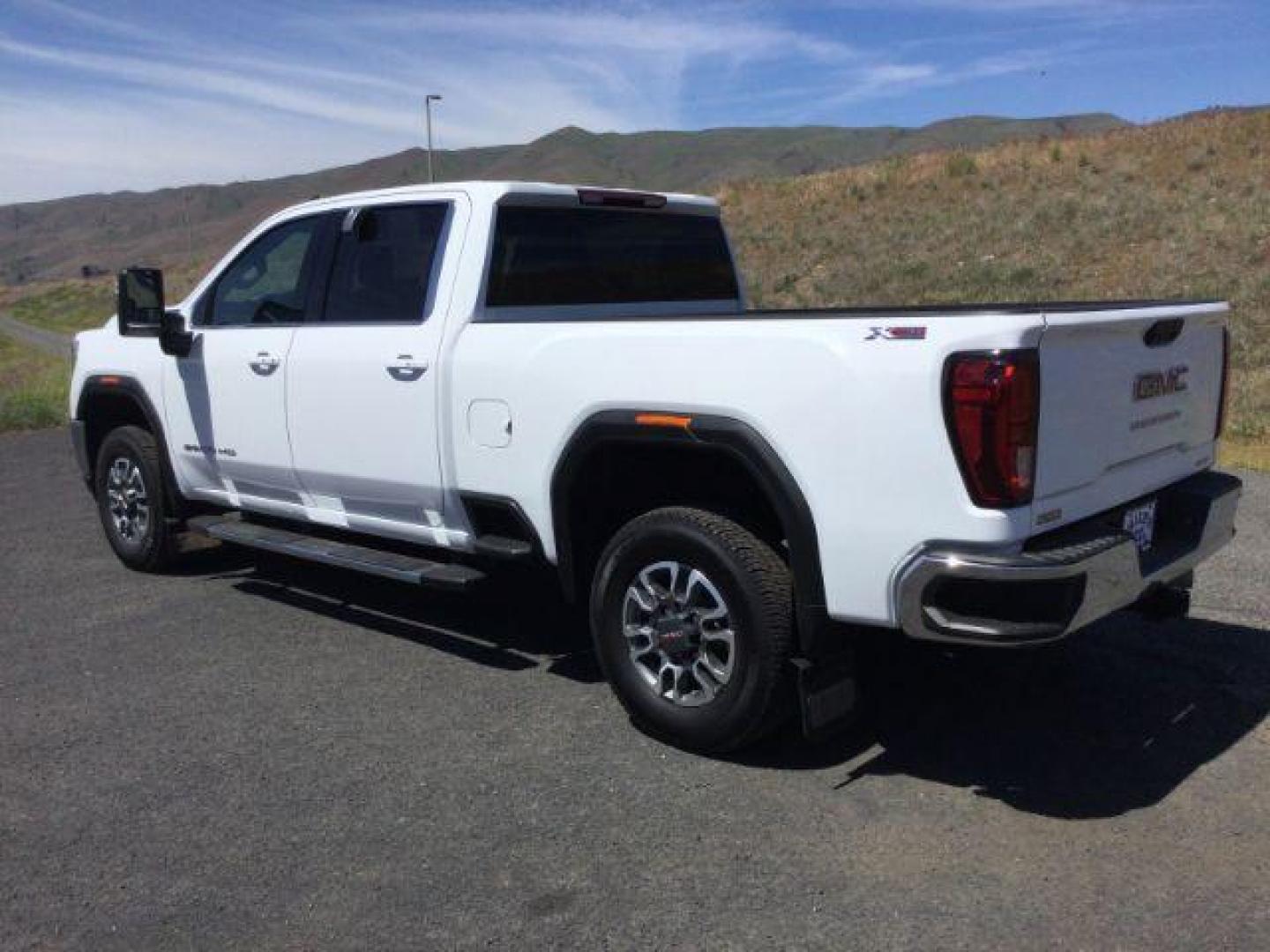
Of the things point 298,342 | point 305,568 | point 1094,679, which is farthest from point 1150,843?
point 305,568

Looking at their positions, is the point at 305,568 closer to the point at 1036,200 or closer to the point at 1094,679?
the point at 1094,679

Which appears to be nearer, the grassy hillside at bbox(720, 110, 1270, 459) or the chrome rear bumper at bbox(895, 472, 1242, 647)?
the chrome rear bumper at bbox(895, 472, 1242, 647)

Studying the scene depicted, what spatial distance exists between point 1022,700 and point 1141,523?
104cm

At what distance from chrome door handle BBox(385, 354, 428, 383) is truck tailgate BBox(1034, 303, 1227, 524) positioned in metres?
2.59

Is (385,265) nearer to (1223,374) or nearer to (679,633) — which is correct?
(679,633)

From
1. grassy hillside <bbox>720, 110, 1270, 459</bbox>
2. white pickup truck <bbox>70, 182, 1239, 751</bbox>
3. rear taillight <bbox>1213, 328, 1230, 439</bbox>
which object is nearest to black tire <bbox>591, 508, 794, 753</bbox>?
white pickup truck <bbox>70, 182, 1239, 751</bbox>

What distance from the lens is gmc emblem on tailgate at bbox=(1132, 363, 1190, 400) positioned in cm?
401

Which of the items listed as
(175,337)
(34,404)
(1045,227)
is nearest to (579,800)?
(175,337)

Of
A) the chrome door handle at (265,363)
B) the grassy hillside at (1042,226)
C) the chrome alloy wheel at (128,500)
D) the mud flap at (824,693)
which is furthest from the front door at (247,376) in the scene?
the grassy hillside at (1042,226)

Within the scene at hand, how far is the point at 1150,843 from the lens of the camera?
365cm

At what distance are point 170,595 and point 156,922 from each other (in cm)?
370

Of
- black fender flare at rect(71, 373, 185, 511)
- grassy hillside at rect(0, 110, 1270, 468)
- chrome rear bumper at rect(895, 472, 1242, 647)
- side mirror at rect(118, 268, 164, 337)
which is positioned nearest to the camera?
chrome rear bumper at rect(895, 472, 1242, 647)

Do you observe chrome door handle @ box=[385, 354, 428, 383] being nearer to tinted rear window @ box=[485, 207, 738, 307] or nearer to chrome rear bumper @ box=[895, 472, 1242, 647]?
tinted rear window @ box=[485, 207, 738, 307]

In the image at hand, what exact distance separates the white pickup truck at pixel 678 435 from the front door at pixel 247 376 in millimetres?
21
